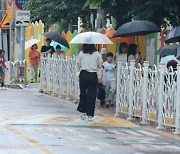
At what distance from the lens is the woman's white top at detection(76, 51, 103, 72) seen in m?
16.0

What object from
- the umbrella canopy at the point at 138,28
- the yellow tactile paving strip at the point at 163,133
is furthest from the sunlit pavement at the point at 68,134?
the umbrella canopy at the point at 138,28

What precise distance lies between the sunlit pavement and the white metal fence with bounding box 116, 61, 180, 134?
450 millimetres

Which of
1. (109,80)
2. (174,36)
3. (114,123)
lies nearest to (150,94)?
(114,123)

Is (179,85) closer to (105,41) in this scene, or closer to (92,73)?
(92,73)

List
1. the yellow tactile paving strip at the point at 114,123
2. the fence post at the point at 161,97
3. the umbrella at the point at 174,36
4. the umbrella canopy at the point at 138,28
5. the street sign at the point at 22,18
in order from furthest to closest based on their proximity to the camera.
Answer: the street sign at the point at 22,18
the umbrella canopy at the point at 138,28
the umbrella at the point at 174,36
the yellow tactile paving strip at the point at 114,123
the fence post at the point at 161,97

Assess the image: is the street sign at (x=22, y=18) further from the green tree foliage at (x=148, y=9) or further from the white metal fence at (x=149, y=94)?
the white metal fence at (x=149, y=94)

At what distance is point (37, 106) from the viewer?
1950 centimetres

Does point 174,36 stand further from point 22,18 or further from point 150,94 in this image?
point 22,18

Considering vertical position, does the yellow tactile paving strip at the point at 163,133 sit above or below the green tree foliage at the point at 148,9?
below

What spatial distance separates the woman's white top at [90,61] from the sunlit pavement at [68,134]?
118cm

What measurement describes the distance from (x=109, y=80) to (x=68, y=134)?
5.85 metres

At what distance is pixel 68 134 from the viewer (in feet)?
45.2

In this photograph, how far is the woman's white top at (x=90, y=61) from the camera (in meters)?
16.0

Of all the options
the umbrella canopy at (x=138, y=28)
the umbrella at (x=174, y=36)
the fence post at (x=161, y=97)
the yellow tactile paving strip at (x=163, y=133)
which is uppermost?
the umbrella canopy at (x=138, y=28)
